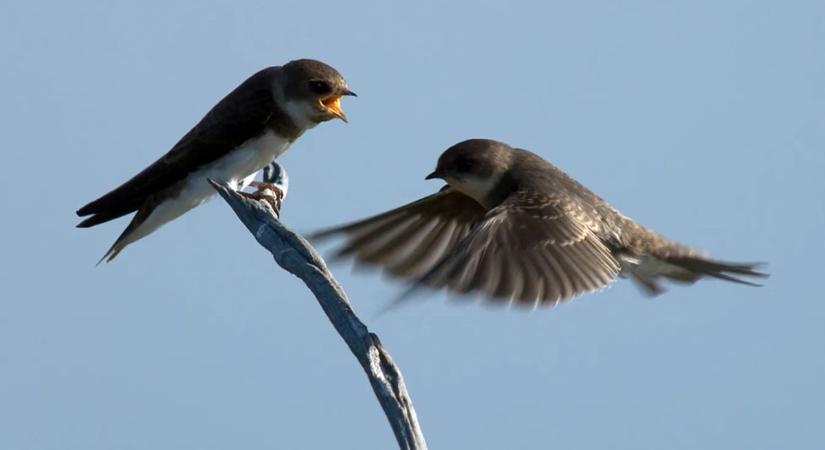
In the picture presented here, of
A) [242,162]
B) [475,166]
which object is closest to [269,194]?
[242,162]

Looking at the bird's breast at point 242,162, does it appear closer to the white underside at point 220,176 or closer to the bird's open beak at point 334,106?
the white underside at point 220,176

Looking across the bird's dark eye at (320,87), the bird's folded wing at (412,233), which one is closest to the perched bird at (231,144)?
the bird's dark eye at (320,87)

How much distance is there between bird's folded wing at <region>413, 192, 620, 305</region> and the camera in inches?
233

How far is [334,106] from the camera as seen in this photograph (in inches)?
292

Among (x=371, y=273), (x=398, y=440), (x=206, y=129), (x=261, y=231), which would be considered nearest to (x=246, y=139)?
(x=206, y=129)

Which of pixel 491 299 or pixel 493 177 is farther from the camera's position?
pixel 493 177

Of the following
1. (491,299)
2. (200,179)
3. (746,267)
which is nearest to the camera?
(491,299)

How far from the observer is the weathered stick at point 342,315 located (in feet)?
16.3

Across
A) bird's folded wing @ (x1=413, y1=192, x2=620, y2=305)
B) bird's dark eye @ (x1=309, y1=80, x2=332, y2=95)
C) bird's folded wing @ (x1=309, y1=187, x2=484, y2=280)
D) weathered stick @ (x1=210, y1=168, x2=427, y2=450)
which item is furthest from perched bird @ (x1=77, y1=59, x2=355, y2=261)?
weathered stick @ (x1=210, y1=168, x2=427, y2=450)

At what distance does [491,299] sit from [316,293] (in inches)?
31.3

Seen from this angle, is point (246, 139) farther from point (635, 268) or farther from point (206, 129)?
point (635, 268)

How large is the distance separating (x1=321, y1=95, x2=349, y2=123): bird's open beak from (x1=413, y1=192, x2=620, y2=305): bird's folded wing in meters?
1.08

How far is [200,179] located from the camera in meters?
7.53

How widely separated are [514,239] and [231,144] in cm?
181
